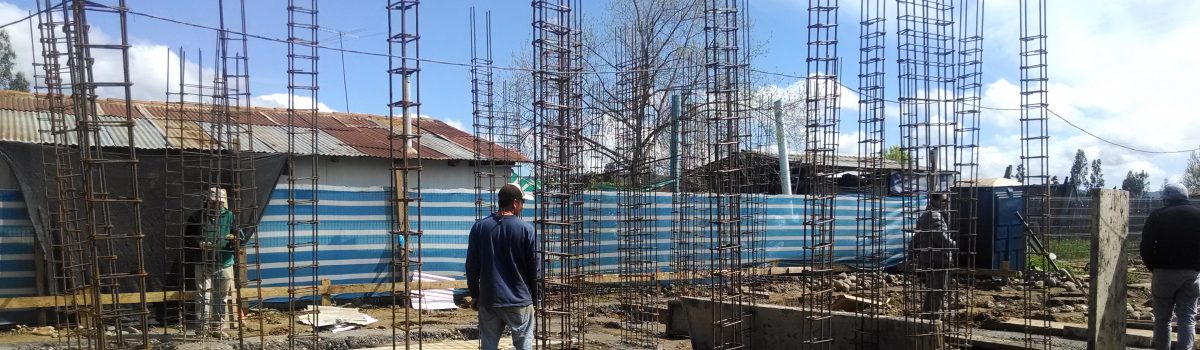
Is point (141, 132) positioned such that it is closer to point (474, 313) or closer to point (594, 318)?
point (474, 313)

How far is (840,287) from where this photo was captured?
46.9ft

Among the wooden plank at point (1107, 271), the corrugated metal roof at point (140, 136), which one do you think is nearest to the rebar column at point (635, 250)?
the wooden plank at point (1107, 271)

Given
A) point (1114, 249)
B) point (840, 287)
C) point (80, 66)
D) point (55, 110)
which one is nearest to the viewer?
point (80, 66)

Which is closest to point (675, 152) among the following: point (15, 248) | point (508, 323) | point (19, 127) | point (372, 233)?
point (372, 233)

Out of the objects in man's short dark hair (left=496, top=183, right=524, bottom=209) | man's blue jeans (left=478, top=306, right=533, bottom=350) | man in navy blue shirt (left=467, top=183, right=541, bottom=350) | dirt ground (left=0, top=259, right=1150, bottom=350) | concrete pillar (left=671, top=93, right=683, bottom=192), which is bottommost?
dirt ground (left=0, top=259, right=1150, bottom=350)

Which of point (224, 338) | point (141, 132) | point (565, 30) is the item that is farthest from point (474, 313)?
point (565, 30)

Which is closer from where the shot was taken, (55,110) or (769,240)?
(55,110)

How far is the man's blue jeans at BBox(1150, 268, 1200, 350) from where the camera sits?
7.43 meters

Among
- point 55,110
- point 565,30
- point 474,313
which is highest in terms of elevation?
point 565,30

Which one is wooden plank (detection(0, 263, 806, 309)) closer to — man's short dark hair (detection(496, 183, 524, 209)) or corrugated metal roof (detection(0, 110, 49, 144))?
corrugated metal roof (detection(0, 110, 49, 144))

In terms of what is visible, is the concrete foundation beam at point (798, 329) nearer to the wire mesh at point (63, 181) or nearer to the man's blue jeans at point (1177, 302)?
the man's blue jeans at point (1177, 302)

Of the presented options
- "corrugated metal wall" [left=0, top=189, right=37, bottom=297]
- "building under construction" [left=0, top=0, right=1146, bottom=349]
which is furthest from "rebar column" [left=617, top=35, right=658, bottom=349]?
"corrugated metal wall" [left=0, top=189, right=37, bottom=297]

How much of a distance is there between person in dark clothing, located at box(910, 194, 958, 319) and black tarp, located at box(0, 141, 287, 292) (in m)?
7.24

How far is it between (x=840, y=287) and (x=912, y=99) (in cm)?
691
